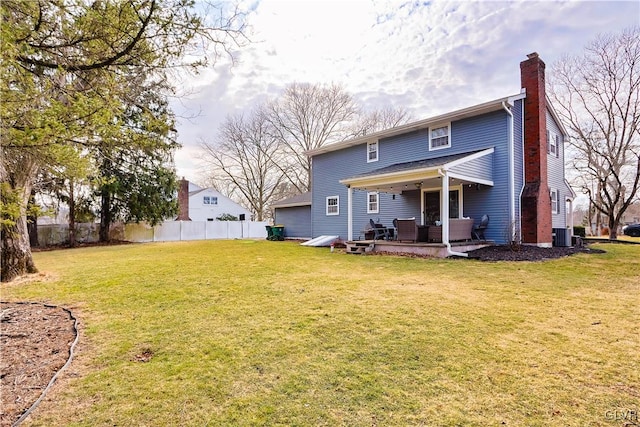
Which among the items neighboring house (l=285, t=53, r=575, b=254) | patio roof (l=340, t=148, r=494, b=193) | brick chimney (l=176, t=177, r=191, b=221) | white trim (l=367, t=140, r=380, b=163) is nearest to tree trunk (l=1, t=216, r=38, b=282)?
neighboring house (l=285, t=53, r=575, b=254)

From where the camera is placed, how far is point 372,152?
1584cm

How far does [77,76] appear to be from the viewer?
168 inches

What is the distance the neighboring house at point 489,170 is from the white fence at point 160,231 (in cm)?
1518

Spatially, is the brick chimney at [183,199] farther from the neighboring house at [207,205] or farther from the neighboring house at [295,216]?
the neighboring house at [295,216]

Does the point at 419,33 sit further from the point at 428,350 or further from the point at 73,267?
the point at 73,267

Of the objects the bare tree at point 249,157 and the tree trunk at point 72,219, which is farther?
the bare tree at point 249,157

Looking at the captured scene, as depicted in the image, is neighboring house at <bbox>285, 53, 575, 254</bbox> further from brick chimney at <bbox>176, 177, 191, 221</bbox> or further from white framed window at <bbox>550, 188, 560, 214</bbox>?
brick chimney at <bbox>176, 177, 191, 221</bbox>

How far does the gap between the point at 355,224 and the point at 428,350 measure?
43.2 ft

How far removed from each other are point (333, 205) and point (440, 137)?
21.3 feet

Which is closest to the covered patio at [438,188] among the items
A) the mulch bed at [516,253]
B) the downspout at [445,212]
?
the downspout at [445,212]

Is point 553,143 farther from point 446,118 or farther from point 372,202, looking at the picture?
point 372,202

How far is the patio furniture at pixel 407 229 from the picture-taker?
439 inches

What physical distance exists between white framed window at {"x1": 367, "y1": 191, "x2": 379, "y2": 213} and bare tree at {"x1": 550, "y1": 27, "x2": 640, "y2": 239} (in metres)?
14.7

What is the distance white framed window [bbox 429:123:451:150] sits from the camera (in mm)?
12939
